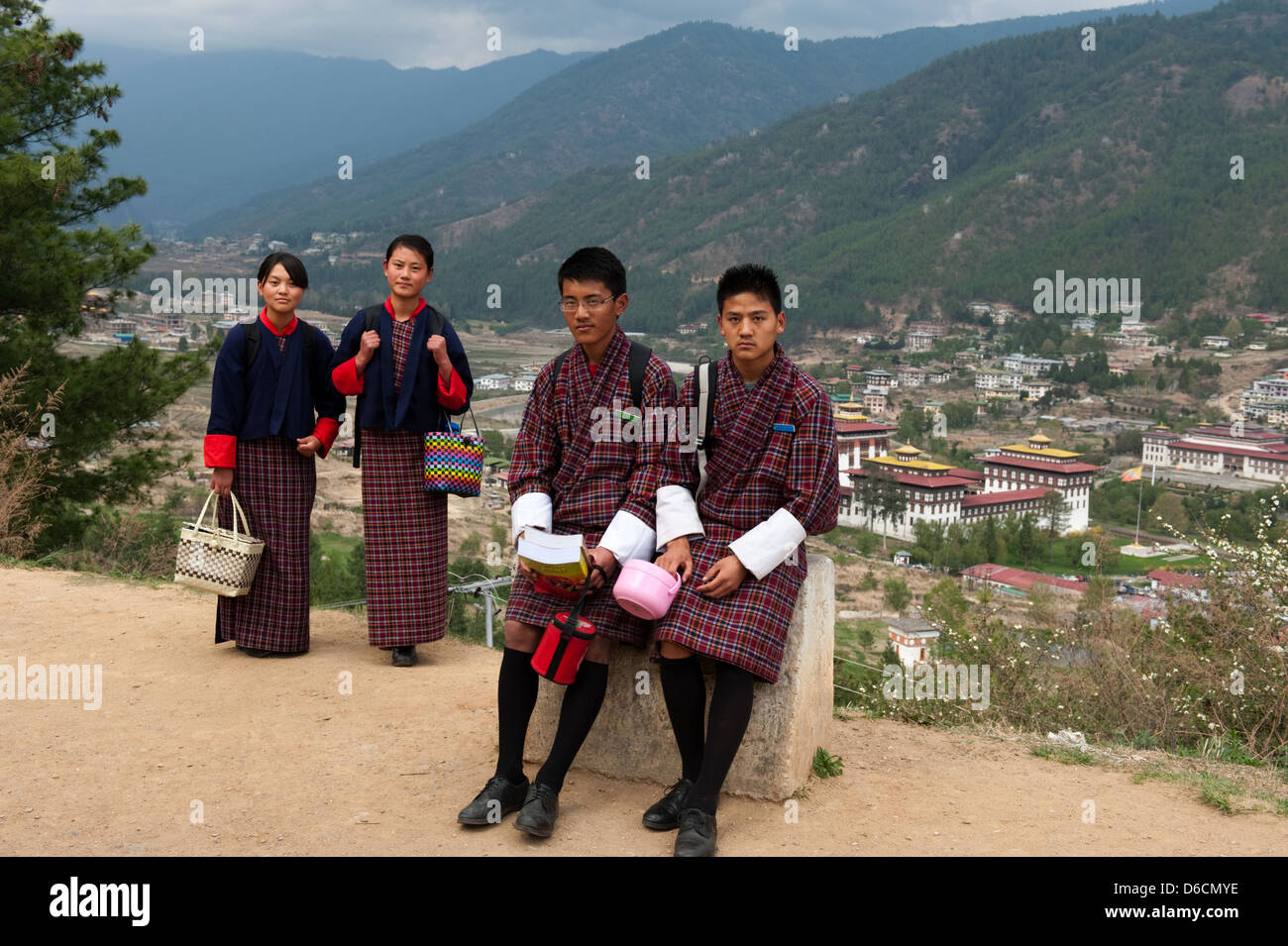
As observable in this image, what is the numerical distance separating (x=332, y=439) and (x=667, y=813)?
7.95 ft

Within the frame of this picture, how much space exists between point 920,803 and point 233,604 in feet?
9.79

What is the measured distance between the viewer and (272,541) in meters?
4.65

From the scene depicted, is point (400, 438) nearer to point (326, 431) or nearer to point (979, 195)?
point (326, 431)

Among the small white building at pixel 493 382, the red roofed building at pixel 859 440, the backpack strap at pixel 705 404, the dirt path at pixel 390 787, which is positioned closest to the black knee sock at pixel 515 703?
the dirt path at pixel 390 787

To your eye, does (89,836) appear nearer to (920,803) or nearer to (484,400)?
(920,803)

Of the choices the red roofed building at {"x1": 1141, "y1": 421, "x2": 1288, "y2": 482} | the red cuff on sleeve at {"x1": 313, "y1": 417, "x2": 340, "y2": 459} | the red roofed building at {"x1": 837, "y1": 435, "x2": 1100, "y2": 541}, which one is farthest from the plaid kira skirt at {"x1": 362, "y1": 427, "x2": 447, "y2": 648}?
the red roofed building at {"x1": 1141, "y1": 421, "x2": 1288, "y2": 482}

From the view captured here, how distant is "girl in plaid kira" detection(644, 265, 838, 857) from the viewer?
9.91ft

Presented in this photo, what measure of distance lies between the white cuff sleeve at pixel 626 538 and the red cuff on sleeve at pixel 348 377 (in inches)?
68.3

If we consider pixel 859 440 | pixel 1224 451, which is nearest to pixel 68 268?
pixel 859 440

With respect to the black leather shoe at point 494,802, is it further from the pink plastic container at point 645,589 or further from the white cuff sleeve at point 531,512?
the white cuff sleeve at point 531,512

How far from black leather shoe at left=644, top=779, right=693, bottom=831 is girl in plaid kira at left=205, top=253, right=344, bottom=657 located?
212 centimetres

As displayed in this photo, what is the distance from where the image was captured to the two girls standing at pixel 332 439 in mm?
4516

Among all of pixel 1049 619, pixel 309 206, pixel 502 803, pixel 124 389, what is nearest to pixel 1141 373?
pixel 1049 619

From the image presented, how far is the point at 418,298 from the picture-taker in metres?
4.59
